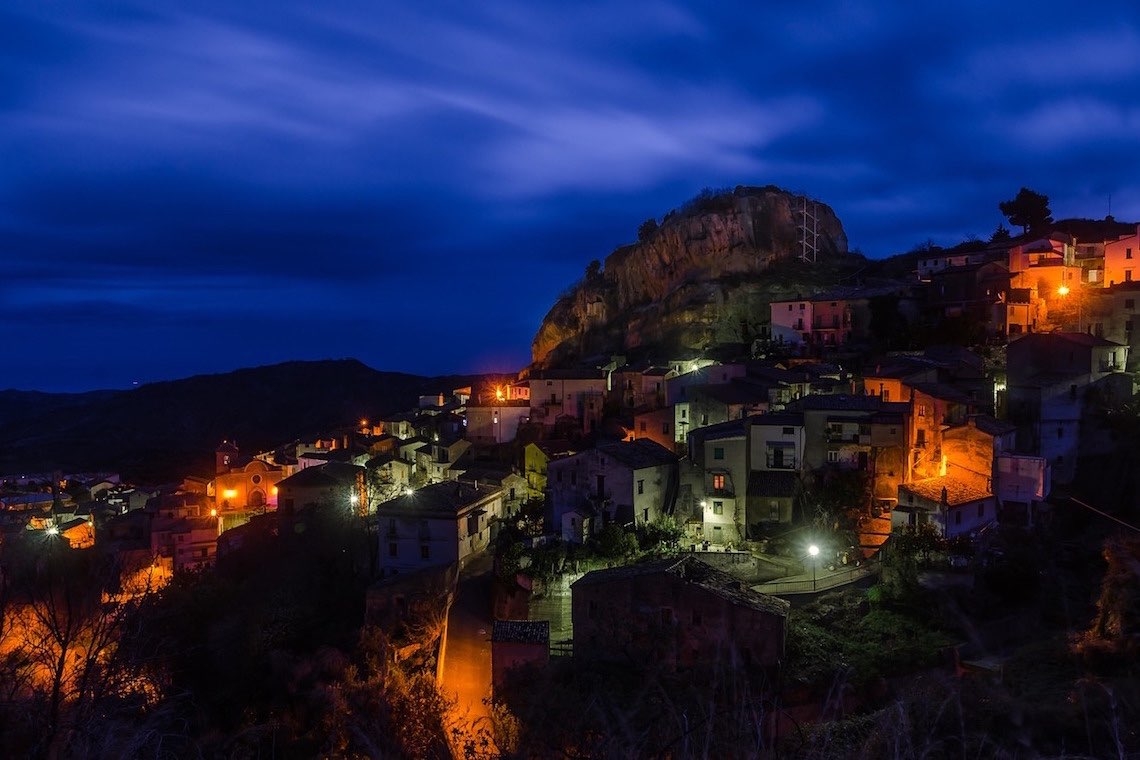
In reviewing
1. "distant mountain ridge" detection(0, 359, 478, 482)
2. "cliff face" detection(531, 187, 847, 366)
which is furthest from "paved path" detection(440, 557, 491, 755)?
"distant mountain ridge" detection(0, 359, 478, 482)

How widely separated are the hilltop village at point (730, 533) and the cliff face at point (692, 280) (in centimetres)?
734

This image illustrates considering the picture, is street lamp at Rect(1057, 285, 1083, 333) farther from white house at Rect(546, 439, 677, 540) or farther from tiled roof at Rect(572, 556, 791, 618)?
tiled roof at Rect(572, 556, 791, 618)

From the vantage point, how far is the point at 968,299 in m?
39.2

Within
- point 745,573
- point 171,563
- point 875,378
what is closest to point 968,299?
point 875,378

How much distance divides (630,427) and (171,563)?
24.0 meters

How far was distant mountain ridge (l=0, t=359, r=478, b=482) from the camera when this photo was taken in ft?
275

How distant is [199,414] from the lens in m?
107

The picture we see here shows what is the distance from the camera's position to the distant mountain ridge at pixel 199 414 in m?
83.9

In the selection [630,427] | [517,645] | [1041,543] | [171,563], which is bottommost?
[171,563]

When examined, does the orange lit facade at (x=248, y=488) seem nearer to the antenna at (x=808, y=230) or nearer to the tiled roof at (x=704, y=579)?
the tiled roof at (x=704, y=579)

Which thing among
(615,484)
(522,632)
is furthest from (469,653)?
(615,484)

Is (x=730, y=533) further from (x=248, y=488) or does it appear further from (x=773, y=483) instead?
(x=248, y=488)

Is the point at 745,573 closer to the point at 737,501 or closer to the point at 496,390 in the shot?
the point at 737,501

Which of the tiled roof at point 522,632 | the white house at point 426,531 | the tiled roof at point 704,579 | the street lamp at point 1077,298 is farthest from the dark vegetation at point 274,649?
the street lamp at point 1077,298
